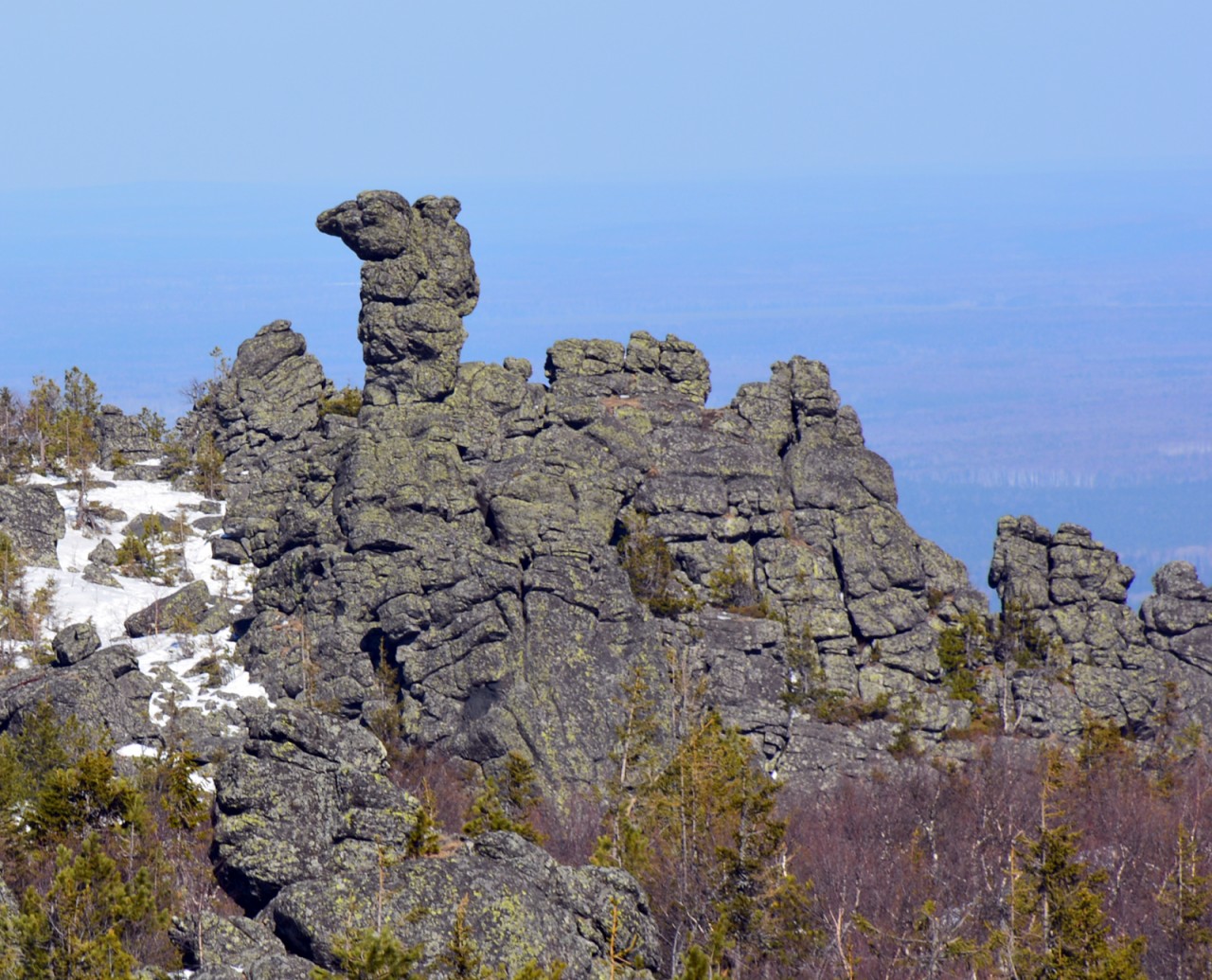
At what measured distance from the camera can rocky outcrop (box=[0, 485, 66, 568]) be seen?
7250cm

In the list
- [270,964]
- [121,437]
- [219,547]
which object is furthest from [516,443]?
[270,964]

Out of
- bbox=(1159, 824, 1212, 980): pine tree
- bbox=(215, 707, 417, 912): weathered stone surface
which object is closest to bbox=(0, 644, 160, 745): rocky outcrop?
bbox=(215, 707, 417, 912): weathered stone surface

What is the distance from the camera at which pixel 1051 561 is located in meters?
79.1

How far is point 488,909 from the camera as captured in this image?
38.2m

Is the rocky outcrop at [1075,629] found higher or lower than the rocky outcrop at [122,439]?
lower

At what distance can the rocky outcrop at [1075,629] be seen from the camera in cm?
7375

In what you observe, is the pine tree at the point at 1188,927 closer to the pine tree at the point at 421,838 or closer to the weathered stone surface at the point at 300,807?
the pine tree at the point at 421,838

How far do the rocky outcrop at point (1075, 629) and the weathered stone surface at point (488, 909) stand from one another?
36989mm

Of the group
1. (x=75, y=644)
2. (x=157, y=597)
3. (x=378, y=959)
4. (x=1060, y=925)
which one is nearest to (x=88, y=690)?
(x=75, y=644)

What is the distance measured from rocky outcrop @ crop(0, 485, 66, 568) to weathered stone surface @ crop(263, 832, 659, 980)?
121 ft

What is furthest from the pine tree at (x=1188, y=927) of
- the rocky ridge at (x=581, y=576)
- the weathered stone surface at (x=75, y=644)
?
the weathered stone surface at (x=75, y=644)

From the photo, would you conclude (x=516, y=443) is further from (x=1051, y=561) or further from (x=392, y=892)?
(x=392, y=892)

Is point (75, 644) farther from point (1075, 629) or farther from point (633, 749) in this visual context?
point (1075, 629)

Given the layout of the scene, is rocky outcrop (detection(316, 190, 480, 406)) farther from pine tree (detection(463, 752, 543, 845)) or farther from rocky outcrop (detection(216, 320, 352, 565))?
pine tree (detection(463, 752, 543, 845))
